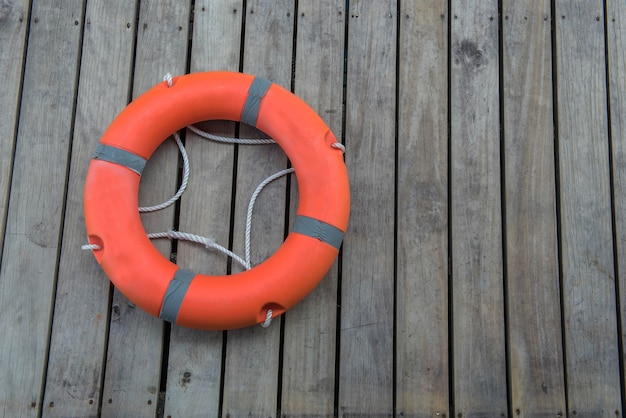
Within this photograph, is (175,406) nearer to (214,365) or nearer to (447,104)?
(214,365)

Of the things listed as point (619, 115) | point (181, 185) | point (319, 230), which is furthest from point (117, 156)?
point (619, 115)

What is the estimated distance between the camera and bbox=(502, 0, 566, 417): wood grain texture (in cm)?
170

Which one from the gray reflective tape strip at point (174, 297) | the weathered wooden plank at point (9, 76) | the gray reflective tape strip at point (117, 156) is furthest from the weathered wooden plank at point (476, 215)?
the weathered wooden plank at point (9, 76)

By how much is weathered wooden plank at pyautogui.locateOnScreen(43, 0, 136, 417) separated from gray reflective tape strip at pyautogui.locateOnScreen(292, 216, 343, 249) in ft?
1.87

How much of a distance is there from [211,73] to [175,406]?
91 centimetres

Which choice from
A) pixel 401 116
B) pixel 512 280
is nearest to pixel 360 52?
pixel 401 116

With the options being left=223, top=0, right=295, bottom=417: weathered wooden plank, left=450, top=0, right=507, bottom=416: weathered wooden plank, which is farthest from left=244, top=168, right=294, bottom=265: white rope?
left=450, top=0, right=507, bottom=416: weathered wooden plank

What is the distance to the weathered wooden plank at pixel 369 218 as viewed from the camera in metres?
1.67

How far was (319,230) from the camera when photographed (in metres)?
1.60

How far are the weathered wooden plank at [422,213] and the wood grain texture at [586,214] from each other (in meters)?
0.36

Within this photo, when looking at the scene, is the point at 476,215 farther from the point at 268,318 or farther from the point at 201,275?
the point at 201,275

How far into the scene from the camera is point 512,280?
1.75 meters

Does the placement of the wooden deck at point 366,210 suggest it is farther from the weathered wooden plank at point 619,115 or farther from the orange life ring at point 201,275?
the orange life ring at point 201,275

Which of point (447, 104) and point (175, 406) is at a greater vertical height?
point (447, 104)
